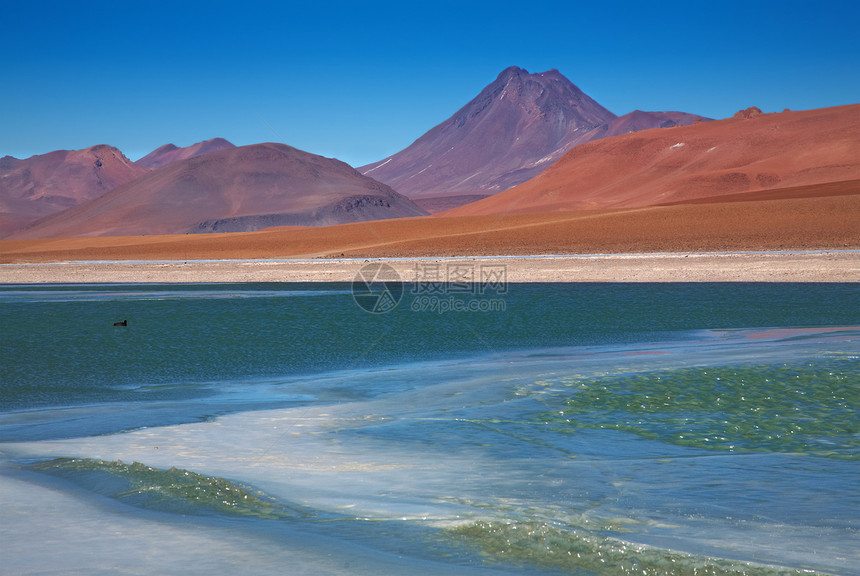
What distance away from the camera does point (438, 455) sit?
8219 millimetres

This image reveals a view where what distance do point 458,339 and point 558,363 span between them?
4840 millimetres

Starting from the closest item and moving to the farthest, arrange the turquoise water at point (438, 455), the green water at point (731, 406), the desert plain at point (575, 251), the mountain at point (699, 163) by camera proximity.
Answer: the turquoise water at point (438, 455), the green water at point (731, 406), the desert plain at point (575, 251), the mountain at point (699, 163)

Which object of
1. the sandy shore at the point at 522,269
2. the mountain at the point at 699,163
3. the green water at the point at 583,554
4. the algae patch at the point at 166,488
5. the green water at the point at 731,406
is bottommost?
the green water at the point at 583,554

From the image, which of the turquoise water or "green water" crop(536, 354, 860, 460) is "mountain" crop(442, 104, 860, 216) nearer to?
the turquoise water

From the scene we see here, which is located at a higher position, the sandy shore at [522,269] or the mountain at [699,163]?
the mountain at [699,163]

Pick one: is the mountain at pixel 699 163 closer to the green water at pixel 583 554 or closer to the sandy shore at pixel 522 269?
the sandy shore at pixel 522 269

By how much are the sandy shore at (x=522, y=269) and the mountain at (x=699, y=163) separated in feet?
304

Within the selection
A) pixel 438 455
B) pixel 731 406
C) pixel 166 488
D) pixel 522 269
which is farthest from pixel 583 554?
pixel 522 269

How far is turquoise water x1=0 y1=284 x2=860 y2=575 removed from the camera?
5594 millimetres

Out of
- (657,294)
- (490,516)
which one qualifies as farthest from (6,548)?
(657,294)

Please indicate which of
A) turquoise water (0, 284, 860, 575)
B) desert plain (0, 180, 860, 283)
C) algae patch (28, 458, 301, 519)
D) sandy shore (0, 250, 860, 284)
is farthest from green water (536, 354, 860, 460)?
desert plain (0, 180, 860, 283)

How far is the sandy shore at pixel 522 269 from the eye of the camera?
37.4m

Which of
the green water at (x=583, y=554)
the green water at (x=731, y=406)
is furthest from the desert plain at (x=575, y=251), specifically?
the green water at (x=583, y=554)

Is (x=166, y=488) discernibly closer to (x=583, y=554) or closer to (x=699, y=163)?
(x=583, y=554)
